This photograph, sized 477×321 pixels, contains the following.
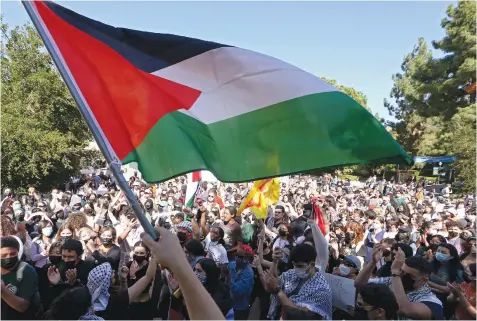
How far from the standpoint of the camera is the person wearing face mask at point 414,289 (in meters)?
3.55

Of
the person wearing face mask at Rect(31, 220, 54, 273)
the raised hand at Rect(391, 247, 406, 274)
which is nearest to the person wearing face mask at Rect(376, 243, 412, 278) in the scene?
the raised hand at Rect(391, 247, 406, 274)

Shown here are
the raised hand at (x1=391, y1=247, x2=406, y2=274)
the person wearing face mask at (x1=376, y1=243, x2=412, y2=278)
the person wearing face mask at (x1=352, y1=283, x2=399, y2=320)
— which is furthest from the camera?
the person wearing face mask at (x1=376, y1=243, x2=412, y2=278)

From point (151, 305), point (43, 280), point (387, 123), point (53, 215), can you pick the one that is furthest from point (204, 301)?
point (387, 123)

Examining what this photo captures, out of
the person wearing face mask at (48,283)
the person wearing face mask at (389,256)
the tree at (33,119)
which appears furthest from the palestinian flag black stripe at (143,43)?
the tree at (33,119)

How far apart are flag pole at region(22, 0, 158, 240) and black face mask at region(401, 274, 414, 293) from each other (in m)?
2.56

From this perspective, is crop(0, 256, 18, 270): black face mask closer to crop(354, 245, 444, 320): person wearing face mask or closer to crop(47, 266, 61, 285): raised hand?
crop(47, 266, 61, 285): raised hand

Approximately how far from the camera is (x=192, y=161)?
365cm

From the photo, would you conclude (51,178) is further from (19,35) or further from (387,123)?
(387,123)

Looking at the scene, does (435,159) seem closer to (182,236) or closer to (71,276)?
(182,236)

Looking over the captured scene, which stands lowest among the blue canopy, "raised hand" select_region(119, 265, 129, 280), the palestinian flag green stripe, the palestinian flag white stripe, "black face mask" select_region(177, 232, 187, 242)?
the blue canopy

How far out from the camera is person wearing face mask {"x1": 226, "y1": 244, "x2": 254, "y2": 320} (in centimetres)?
491

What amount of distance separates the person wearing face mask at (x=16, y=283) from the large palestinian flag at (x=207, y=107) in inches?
48.0

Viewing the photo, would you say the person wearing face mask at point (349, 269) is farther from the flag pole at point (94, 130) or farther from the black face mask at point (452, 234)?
the black face mask at point (452, 234)

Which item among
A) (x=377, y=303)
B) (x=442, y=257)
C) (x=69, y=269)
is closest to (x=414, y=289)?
(x=377, y=303)
